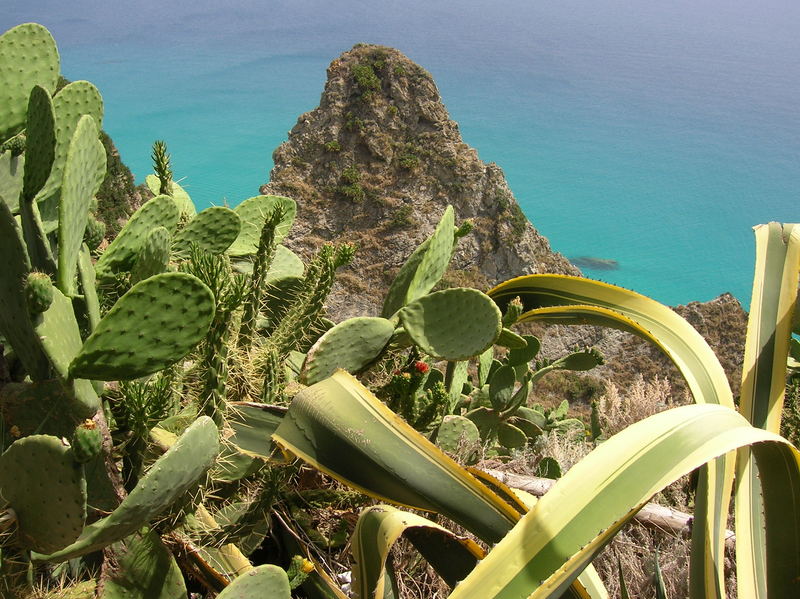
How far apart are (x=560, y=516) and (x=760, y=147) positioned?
32876mm

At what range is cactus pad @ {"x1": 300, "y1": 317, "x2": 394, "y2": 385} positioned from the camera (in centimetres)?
110

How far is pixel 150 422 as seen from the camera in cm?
88

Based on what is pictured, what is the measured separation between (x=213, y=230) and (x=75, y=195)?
0.34m

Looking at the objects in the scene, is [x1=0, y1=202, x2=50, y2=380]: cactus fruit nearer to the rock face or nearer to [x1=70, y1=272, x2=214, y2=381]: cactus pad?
[x1=70, y1=272, x2=214, y2=381]: cactus pad

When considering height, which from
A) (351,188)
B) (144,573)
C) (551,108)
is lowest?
(351,188)

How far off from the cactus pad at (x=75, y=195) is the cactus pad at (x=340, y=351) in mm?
366

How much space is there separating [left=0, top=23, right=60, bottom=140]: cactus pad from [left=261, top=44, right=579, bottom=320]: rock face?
13.8 metres

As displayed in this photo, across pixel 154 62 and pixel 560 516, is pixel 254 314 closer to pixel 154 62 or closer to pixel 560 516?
pixel 560 516

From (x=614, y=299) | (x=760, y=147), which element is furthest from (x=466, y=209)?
(x=760, y=147)

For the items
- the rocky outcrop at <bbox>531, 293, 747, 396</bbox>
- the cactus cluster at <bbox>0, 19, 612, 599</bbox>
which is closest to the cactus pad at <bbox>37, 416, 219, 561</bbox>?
the cactus cluster at <bbox>0, 19, 612, 599</bbox>

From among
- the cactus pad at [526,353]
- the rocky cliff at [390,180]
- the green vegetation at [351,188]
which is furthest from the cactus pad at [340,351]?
the green vegetation at [351,188]

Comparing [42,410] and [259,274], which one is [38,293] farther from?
[259,274]

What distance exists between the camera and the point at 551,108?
1292 inches

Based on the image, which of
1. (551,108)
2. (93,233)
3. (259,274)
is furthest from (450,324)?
(551,108)
